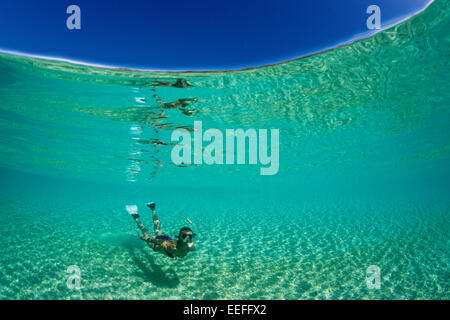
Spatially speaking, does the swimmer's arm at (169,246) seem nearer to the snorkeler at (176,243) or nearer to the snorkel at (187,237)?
the snorkeler at (176,243)

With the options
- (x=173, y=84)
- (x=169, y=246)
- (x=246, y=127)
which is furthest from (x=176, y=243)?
(x=246, y=127)

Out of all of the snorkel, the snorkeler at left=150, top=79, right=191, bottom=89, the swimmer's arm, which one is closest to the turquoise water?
the snorkeler at left=150, top=79, right=191, bottom=89

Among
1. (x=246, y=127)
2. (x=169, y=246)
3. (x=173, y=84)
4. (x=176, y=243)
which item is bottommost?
(x=169, y=246)

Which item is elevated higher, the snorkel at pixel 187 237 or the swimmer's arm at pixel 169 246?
the snorkel at pixel 187 237

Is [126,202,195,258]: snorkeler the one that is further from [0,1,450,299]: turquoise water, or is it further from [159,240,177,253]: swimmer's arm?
[0,1,450,299]: turquoise water

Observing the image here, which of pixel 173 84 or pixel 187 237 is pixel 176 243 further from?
pixel 173 84

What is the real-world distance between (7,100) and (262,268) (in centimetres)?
1607

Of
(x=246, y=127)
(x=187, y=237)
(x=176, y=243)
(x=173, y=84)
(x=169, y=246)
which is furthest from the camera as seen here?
(x=246, y=127)

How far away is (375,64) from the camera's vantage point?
8.98 meters

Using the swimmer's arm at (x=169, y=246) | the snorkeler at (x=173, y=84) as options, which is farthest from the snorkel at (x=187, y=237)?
the snorkeler at (x=173, y=84)
